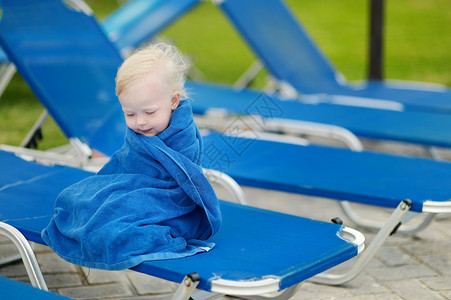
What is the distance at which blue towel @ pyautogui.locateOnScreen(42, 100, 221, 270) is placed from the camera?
101 inches

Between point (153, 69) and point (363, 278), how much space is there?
1.57 meters

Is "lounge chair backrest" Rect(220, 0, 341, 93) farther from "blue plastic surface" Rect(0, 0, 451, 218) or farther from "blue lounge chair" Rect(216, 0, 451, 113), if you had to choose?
"blue plastic surface" Rect(0, 0, 451, 218)

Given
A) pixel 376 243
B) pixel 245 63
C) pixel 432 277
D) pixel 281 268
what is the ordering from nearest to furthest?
1. pixel 281 268
2. pixel 376 243
3. pixel 432 277
4. pixel 245 63

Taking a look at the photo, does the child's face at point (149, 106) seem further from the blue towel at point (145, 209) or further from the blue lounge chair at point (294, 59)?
the blue lounge chair at point (294, 59)

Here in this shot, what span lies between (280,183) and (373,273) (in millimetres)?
613

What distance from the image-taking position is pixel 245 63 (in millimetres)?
10305

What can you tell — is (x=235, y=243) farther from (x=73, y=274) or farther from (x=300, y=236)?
(x=73, y=274)

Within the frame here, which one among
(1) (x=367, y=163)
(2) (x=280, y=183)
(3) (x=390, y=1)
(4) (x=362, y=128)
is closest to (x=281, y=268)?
(2) (x=280, y=183)

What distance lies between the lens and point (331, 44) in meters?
12.0

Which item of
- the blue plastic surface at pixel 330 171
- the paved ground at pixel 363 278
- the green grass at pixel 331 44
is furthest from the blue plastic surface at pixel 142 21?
the paved ground at pixel 363 278

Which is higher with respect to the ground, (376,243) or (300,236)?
(376,243)

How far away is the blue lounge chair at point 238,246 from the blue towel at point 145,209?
0.09 meters

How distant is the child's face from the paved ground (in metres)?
0.94

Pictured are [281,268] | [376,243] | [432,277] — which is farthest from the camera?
[432,277]
